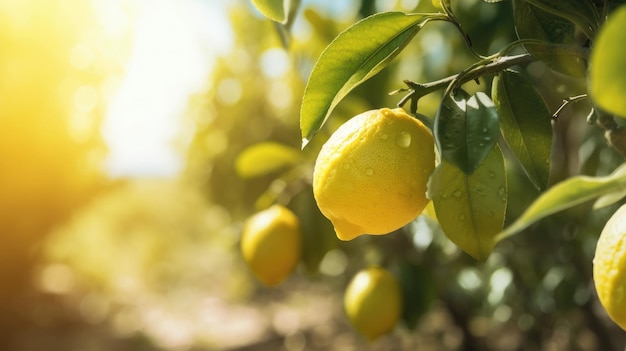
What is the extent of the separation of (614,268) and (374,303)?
570mm

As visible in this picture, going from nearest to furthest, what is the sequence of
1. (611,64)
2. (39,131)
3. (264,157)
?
1. (611,64)
2. (264,157)
3. (39,131)

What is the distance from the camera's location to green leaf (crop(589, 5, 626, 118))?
0.76ft

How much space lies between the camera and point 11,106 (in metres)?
6.95

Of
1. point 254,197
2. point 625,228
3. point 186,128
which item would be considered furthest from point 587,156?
point 186,128

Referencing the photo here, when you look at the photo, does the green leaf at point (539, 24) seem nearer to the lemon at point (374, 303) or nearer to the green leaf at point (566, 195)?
the green leaf at point (566, 195)

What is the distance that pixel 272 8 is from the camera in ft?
1.51

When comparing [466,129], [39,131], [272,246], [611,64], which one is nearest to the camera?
[611,64]

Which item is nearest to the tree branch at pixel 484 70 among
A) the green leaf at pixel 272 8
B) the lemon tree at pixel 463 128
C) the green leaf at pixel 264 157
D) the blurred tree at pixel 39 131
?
the lemon tree at pixel 463 128

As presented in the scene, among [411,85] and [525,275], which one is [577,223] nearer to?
[525,275]

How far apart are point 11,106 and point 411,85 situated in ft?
24.6

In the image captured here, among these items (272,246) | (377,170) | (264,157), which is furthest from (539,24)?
(264,157)

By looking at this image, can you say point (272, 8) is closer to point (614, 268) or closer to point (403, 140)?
point (403, 140)

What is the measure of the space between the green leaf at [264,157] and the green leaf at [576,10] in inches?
26.8

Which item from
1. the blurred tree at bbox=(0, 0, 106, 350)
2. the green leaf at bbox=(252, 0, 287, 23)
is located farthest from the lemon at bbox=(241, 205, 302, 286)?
the blurred tree at bbox=(0, 0, 106, 350)
